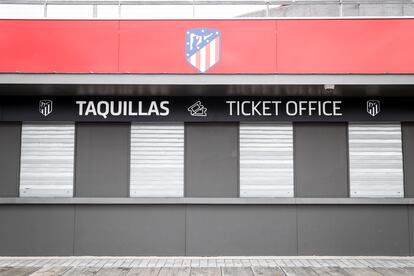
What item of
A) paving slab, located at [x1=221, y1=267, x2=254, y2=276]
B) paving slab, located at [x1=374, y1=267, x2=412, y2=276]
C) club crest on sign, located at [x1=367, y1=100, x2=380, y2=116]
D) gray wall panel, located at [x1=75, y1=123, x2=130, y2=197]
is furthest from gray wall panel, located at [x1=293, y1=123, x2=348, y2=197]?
gray wall panel, located at [x1=75, y1=123, x2=130, y2=197]

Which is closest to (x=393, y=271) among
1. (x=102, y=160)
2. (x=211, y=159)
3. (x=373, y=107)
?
(x=373, y=107)

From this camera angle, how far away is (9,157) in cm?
875

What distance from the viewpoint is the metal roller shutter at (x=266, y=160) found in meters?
8.66

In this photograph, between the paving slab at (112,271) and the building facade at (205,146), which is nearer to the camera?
the paving slab at (112,271)

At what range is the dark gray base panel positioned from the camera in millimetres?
8539

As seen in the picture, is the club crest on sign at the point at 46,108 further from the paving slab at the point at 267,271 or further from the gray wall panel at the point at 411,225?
the gray wall panel at the point at 411,225

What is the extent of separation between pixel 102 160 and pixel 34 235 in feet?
6.26

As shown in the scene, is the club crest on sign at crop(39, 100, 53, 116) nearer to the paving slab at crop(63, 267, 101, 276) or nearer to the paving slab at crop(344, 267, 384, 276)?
the paving slab at crop(63, 267, 101, 276)

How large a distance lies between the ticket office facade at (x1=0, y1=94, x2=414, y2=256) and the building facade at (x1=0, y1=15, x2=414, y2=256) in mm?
27

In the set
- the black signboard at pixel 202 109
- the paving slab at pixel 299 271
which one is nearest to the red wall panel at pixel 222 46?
the black signboard at pixel 202 109

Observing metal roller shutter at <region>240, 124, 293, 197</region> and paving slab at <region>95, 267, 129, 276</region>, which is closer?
paving slab at <region>95, 267, 129, 276</region>

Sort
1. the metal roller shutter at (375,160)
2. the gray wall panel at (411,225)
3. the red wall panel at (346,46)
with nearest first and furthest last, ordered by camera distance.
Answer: the red wall panel at (346,46) → the gray wall panel at (411,225) → the metal roller shutter at (375,160)

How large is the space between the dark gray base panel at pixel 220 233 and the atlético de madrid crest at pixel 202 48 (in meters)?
2.91

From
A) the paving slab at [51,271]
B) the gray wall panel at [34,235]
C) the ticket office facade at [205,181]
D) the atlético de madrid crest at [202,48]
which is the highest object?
the atlético de madrid crest at [202,48]
